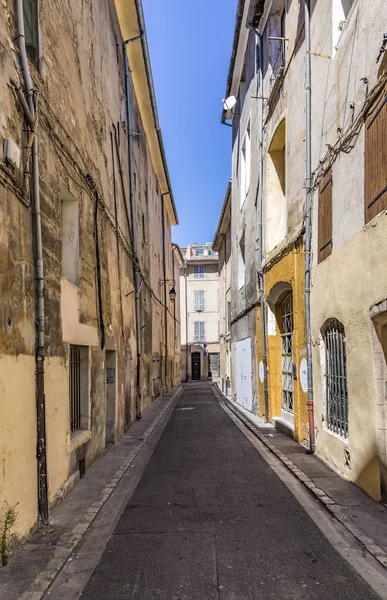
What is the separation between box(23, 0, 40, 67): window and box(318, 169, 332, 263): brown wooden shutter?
4.61 m

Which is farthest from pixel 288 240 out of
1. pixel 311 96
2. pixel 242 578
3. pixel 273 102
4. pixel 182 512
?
pixel 242 578

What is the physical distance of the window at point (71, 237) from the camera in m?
7.12

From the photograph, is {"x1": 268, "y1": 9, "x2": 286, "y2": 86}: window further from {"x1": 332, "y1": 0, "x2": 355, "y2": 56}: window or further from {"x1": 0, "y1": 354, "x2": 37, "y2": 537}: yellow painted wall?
{"x1": 0, "y1": 354, "x2": 37, "y2": 537}: yellow painted wall

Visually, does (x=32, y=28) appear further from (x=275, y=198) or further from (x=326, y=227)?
(x=275, y=198)

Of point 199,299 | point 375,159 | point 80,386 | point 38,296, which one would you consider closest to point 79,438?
point 80,386

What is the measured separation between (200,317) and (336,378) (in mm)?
38632

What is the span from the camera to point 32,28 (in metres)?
5.79

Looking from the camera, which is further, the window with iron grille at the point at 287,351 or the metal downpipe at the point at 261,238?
the metal downpipe at the point at 261,238

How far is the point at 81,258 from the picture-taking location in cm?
739

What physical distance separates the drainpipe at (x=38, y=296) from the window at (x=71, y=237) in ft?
6.23

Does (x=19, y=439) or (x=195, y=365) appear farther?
(x=195, y=365)

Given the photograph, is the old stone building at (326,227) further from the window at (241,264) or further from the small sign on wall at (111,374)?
the window at (241,264)

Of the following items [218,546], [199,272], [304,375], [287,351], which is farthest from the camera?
[199,272]

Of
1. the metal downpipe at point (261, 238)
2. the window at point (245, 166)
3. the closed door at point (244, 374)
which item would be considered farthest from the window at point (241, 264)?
the metal downpipe at point (261, 238)
